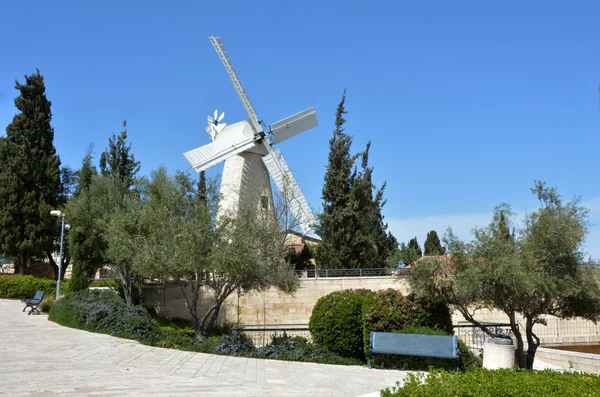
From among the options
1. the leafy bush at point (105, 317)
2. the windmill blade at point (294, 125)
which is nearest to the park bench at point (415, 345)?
the leafy bush at point (105, 317)

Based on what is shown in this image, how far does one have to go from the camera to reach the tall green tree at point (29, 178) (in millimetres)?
25469

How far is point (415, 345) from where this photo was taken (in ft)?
38.0

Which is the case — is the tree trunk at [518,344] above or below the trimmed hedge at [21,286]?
below

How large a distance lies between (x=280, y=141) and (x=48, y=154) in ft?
39.6

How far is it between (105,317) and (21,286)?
36.8ft

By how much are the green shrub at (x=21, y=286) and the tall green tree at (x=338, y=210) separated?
11547mm

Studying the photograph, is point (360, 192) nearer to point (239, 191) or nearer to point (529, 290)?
point (239, 191)

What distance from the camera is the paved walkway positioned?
25.7 ft

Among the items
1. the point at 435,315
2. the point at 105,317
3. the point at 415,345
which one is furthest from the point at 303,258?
the point at 415,345

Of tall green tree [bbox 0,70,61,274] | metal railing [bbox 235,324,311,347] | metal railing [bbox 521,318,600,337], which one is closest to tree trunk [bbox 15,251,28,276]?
tall green tree [bbox 0,70,61,274]

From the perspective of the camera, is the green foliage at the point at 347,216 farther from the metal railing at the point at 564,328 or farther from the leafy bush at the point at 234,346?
the leafy bush at the point at 234,346

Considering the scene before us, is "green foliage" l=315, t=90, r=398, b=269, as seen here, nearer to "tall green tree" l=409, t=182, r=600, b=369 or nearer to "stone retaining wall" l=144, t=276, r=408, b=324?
"stone retaining wall" l=144, t=276, r=408, b=324

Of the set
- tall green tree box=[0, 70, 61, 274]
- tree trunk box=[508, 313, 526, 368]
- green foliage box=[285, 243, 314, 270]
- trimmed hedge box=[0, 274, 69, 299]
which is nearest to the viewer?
tree trunk box=[508, 313, 526, 368]

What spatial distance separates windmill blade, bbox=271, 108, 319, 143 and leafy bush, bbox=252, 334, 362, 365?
58.3 feet
